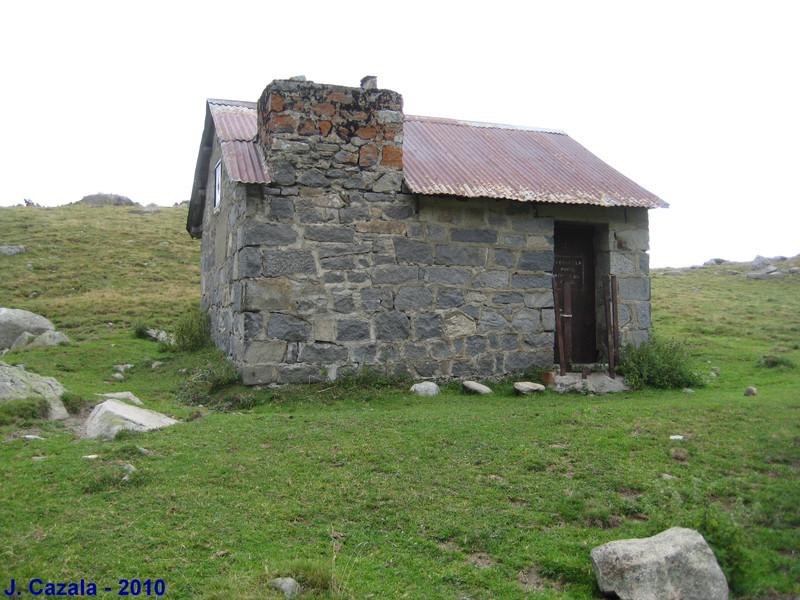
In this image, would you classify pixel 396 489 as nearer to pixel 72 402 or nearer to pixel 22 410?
pixel 22 410

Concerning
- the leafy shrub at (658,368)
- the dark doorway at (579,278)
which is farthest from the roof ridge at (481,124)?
the leafy shrub at (658,368)

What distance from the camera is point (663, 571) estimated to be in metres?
3.65

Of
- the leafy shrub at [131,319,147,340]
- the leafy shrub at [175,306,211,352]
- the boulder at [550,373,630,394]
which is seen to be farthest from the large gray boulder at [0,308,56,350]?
the boulder at [550,373,630,394]

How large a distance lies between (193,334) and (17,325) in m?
4.30

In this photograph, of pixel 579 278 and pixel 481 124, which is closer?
pixel 579 278

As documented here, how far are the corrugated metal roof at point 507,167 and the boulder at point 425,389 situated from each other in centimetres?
280

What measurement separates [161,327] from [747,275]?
21924mm

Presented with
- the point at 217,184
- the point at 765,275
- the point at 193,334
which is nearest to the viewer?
the point at 217,184

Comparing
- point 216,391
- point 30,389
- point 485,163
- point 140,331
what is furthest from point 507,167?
point 140,331

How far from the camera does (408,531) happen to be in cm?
450

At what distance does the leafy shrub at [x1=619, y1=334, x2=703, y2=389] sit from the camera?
32.3 feet

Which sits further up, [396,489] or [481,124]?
[481,124]

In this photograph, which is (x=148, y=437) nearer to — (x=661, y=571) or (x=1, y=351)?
(x=661, y=571)

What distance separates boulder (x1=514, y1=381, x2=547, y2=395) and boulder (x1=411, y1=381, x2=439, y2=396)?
1220 millimetres
